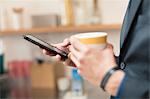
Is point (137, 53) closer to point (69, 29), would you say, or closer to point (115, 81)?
point (115, 81)

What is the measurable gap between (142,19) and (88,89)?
3.05 feet

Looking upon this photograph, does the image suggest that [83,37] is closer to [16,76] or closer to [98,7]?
[98,7]

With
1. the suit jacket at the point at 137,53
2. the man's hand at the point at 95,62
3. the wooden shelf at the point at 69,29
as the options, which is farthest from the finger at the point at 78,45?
the wooden shelf at the point at 69,29

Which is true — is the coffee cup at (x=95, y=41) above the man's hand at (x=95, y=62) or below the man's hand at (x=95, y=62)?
above

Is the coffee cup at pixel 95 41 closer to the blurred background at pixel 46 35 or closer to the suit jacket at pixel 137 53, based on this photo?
the suit jacket at pixel 137 53

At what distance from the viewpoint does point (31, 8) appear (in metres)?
1.59

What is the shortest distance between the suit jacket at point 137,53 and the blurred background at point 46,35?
725 mm

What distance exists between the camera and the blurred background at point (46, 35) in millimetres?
1426

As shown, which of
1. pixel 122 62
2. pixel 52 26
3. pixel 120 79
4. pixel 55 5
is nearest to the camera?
pixel 120 79

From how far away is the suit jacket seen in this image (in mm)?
552

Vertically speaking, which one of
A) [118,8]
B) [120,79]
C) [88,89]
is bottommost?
[88,89]

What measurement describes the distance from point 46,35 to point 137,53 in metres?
1.05

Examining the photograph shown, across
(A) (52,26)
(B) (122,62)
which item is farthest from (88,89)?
(B) (122,62)

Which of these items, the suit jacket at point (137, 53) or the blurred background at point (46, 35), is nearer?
the suit jacket at point (137, 53)
